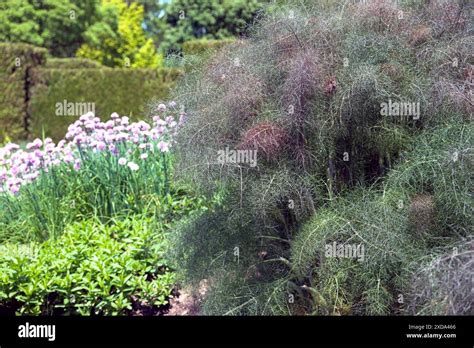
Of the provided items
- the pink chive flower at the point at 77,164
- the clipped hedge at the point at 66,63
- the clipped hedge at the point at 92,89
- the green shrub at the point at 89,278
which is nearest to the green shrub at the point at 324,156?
the green shrub at the point at 89,278

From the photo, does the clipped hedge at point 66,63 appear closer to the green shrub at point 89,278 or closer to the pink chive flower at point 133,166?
the pink chive flower at point 133,166

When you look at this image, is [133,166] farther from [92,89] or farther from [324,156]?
[92,89]

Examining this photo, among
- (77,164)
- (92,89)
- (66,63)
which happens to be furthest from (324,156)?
(66,63)

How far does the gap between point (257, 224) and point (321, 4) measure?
158 cm

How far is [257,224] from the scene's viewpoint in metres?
4.16

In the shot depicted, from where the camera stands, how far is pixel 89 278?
4.50m

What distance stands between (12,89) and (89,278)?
947 centimetres

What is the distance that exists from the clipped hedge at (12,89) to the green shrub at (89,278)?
28.6 feet

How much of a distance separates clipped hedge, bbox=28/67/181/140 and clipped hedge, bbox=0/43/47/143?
19 cm

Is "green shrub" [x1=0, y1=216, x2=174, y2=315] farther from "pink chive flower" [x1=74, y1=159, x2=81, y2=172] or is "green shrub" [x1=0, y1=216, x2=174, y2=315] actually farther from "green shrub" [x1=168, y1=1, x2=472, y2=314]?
"pink chive flower" [x1=74, y1=159, x2=81, y2=172]

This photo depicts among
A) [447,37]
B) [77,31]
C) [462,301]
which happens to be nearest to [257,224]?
[462,301]

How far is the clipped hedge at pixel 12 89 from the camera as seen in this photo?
13.0 m
